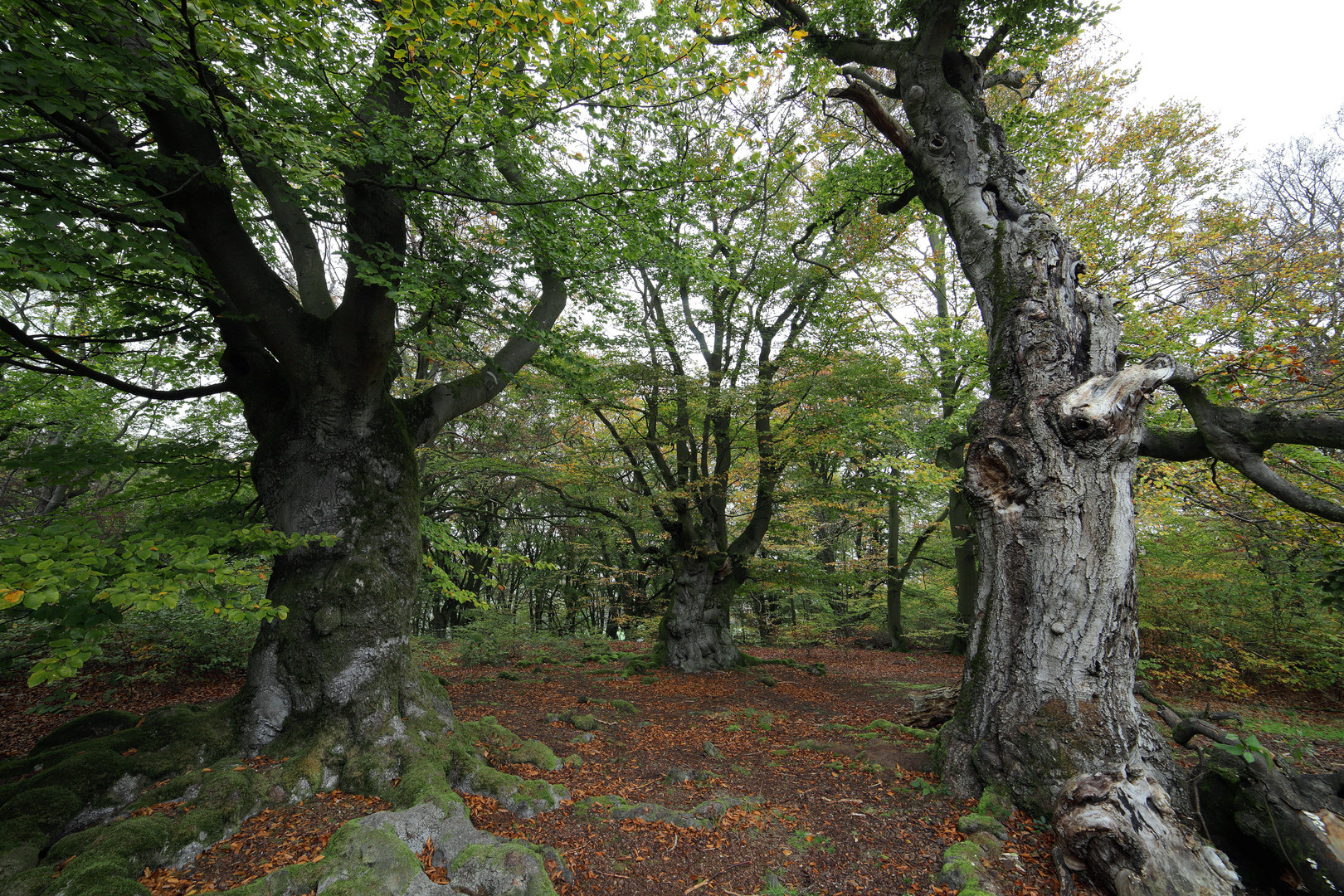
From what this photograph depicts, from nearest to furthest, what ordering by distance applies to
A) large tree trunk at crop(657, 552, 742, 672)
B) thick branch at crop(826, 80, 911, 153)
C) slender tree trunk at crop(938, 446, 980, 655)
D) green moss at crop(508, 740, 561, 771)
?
green moss at crop(508, 740, 561, 771) → thick branch at crop(826, 80, 911, 153) → large tree trunk at crop(657, 552, 742, 672) → slender tree trunk at crop(938, 446, 980, 655)

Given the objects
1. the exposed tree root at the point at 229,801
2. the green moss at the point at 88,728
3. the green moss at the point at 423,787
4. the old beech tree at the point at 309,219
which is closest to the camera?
the exposed tree root at the point at 229,801

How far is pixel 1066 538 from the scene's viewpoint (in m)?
3.45

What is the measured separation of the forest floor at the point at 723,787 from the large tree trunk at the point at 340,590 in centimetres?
64

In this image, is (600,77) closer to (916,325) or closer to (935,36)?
(935,36)

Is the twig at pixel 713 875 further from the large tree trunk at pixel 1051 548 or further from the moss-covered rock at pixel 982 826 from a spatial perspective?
the large tree trunk at pixel 1051 548

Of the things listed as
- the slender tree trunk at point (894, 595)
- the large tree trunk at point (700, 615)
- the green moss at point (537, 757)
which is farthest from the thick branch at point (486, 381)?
the slender tree trunk at point (894, 595)

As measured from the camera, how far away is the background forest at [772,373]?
15.4 ft

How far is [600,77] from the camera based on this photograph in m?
3.75

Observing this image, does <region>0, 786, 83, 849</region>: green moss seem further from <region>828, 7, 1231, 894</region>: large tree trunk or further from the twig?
<region>828, 7, 1231, 894</region>: large tree trunk

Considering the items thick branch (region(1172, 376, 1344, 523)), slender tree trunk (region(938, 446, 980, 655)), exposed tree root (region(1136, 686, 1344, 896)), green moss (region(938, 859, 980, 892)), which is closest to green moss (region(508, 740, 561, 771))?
green moss (region(938, 859, 980, 892))

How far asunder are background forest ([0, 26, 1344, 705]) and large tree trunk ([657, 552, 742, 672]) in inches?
13.2

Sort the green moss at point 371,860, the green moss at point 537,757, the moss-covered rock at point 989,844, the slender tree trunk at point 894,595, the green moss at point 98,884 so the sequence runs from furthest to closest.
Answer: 1. the slender tree trunk at point 894,595
2. the green moss at point 537,757
3. the moss-covered rock at point 989,844
4. the green moss at point 371,860
5. the green moss at point 98,884

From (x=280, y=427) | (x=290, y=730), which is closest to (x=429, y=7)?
(x=280, y=427)

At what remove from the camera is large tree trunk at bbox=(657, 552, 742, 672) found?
987cm
